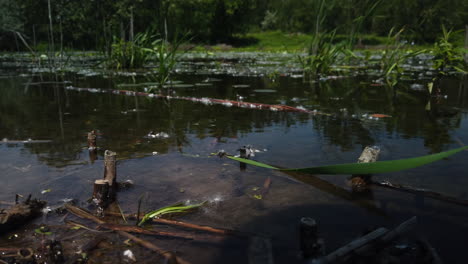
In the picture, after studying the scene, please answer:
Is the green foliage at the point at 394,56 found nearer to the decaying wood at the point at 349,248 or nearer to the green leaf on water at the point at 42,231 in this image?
the decaying wood at the point at 349,248

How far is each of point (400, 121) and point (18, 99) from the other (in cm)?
472

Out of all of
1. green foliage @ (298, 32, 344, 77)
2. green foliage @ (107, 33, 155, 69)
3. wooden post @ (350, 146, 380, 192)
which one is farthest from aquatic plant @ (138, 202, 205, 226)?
green foliage @ (107, 33, 155, 69)

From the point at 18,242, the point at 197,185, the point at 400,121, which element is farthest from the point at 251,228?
the point at 400,121

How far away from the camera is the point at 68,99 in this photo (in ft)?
15.8

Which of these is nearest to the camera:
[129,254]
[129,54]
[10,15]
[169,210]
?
[129,254]

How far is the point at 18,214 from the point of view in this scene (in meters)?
1.53

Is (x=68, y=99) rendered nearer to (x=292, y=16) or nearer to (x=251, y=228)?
(x=251, y=228)

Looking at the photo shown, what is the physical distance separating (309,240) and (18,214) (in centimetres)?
122

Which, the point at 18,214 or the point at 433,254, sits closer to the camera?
the point at 433,254

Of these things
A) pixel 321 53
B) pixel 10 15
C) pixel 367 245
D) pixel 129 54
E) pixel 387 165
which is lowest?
pixel 367 245

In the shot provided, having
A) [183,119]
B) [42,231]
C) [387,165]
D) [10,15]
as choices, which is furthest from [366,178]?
[10,15]

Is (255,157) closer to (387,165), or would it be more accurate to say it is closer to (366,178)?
(366,178)

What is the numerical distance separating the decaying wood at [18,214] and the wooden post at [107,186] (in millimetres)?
258

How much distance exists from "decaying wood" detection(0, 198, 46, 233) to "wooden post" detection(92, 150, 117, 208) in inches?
10.1
